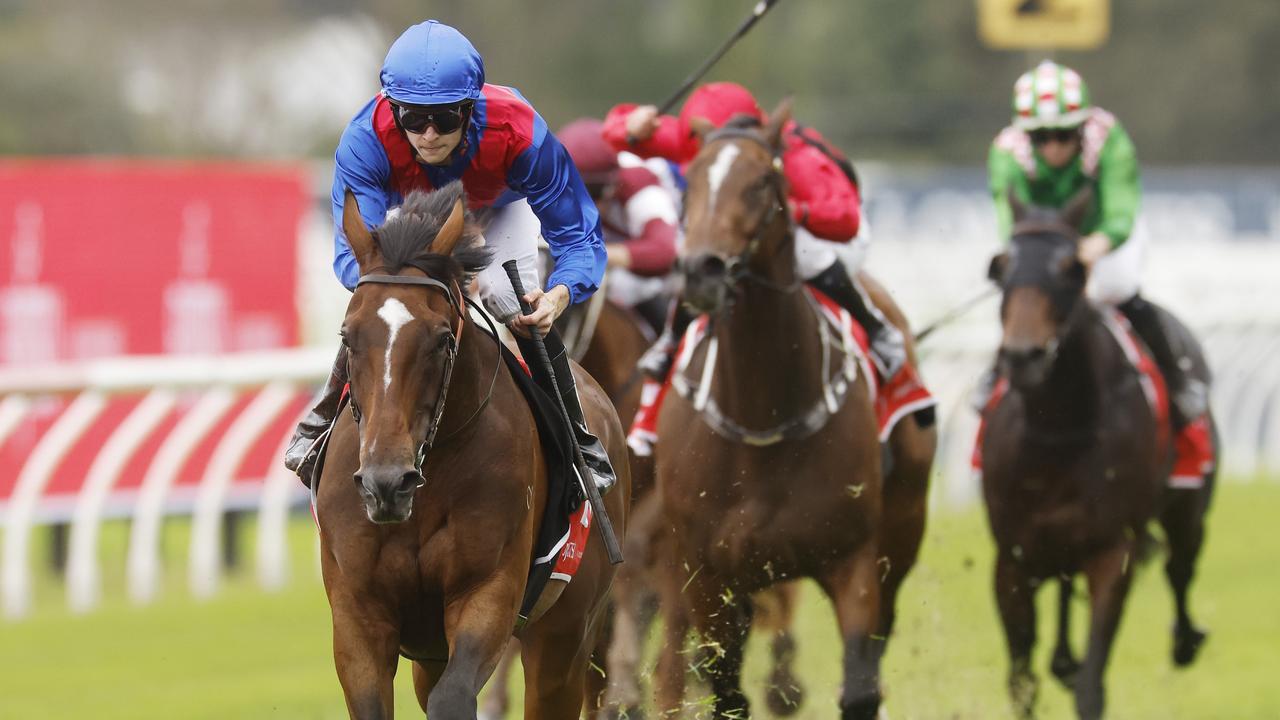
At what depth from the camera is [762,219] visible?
5586mm

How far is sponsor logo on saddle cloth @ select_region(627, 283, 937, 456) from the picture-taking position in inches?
235

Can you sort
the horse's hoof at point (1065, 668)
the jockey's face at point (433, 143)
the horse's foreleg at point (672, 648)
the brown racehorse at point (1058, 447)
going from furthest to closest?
the horse's hoof at point (1065, 668)
the brown racehorse at point (1058, 447)
the horse's foreleg at point (672, 648)
the jockey's face at point (433, 143)

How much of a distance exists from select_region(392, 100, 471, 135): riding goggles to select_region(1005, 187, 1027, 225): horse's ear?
9.65 ft

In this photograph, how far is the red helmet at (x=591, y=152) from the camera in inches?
272

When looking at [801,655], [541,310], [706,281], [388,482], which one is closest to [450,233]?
[541,310]

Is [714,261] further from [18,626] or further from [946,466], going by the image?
[946,466]

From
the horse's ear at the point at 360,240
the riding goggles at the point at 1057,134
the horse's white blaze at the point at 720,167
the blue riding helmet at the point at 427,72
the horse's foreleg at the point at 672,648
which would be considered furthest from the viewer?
the riding goggles at the point at 1057,134

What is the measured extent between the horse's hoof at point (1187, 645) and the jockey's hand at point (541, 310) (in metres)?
3.80

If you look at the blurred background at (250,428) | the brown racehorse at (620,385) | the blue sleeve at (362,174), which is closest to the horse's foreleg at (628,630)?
the brown racehorse at (620,385)

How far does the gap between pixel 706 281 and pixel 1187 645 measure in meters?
3.02

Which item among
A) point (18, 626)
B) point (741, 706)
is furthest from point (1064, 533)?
point (18, 626)

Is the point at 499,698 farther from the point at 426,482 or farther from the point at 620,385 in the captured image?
the point at 426,482

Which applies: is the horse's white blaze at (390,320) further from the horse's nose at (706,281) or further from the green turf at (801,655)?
the green turf at (801,655)

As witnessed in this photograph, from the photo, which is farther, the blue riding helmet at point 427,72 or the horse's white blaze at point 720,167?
the horse's white blaze at point 720,167
